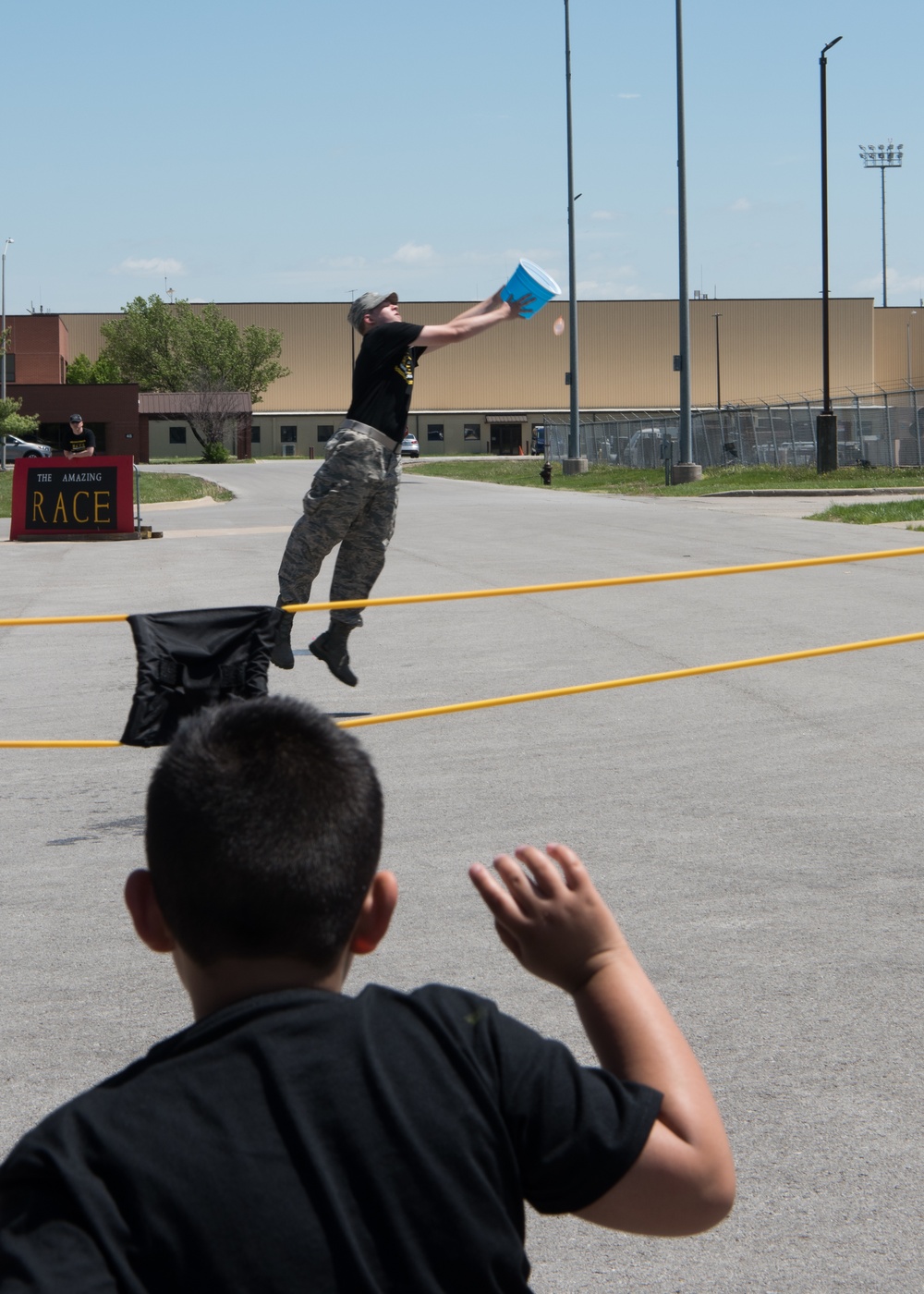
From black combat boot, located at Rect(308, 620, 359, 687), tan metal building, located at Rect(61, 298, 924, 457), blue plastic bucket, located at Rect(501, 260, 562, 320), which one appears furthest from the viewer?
tan metal building, located at Rect(61, 298, 924, 457)

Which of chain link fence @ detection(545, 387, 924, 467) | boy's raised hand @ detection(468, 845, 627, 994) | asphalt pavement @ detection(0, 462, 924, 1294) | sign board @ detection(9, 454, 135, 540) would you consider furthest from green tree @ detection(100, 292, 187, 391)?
boy's raised hand @ detection(468, 845, 627, 994)

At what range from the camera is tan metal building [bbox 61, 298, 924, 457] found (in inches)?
4193

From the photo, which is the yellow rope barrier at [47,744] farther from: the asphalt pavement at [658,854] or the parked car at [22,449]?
the parked car at [22,449]

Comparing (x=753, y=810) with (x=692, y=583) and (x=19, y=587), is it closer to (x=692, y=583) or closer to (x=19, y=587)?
(x=692, y=583)

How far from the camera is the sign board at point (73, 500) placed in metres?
22.5

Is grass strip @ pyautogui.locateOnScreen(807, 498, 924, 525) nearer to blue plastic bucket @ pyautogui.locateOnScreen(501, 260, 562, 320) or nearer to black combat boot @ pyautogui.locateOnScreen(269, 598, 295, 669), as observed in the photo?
black combat boot @ pyautogui.locateOnScreen(269, 598, 295, 669)

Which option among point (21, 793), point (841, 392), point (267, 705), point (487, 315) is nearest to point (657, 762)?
point (487, 315)

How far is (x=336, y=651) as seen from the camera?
8.01m

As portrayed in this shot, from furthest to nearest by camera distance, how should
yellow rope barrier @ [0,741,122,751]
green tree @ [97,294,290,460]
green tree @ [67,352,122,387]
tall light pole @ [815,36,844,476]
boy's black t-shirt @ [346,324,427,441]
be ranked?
green tree @ [67,352,122,387]
green tree @ [97,294,290,460]
tall light pole @ [815,36,844,476]
boy's black t-shirt @ [346,324,427,441]
yellow rope barrier @ [0,741,122,751]

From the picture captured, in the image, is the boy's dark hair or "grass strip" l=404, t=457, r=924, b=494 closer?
the boy's dark hair

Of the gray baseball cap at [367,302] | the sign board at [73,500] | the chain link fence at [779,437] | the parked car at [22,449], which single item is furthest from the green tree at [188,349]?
the gray baseball cap at [367,302]

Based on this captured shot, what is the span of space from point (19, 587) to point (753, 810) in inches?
439

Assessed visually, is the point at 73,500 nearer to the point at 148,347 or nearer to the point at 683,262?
the point at 683,262

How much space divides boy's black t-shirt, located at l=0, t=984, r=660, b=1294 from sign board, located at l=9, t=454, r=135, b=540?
70.9 ft
